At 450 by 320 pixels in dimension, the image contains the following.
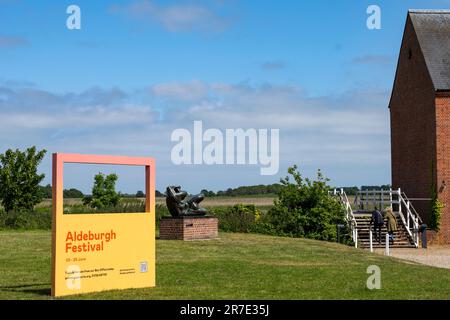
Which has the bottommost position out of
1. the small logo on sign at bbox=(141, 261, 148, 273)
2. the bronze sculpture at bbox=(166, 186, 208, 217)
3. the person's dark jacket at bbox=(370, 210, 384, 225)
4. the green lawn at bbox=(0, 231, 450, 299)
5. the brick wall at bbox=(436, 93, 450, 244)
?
the green lawn at bbox=(0, 231, 450, 299)

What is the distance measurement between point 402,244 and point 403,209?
21.0 ft

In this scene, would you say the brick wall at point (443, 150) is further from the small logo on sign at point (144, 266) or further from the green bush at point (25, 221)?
the small logo on sign at point (144, 266)

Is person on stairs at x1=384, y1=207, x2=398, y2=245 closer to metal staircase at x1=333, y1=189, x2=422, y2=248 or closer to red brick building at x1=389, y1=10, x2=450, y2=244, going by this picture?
metal staircase at x1=333, y1=189, x2=422, y2=248

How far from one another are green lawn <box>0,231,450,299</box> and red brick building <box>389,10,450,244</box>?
12.1m

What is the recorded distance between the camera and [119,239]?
12938mm

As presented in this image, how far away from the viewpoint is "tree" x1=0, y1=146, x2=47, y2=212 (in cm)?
4959

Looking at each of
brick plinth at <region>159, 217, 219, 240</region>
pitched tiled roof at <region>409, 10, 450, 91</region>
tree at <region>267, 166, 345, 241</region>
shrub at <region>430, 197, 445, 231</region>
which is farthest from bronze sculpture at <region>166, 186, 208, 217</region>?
pitched tiled roof at <region>409, 10, 450, 91</region>

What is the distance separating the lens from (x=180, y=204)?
2586 centimetres

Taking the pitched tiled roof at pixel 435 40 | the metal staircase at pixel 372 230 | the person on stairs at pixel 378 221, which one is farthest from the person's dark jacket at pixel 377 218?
the pitched tiled roof at pixel 435 40

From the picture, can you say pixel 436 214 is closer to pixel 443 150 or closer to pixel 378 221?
pixel 443 150

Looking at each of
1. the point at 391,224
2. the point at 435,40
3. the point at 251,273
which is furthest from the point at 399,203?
the point at 251,273

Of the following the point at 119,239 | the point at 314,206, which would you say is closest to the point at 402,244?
the point at 314,206

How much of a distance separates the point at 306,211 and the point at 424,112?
369 inches

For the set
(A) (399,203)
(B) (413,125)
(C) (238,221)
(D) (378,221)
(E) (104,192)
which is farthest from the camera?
(E) (104,192)
